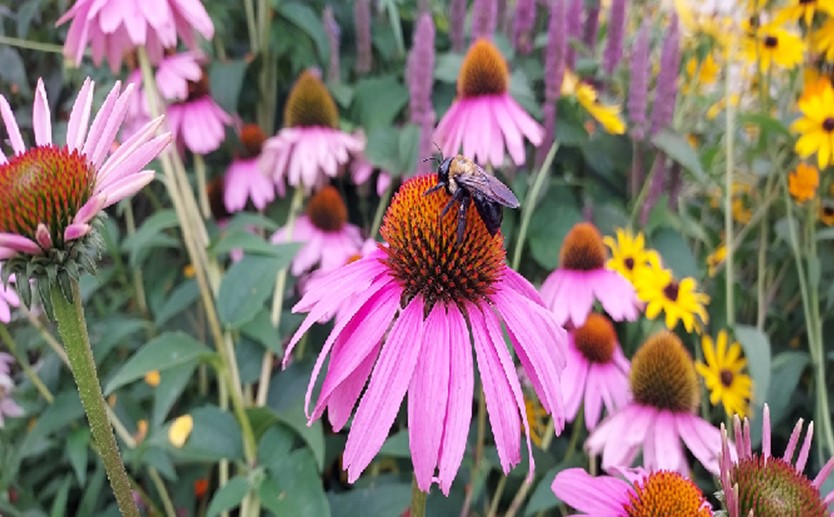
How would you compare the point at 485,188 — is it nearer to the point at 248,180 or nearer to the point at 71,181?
the point at 71,181

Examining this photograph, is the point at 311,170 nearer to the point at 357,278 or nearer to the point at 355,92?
the point at 355,92

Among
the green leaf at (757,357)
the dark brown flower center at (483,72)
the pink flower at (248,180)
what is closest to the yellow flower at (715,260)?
the green leaf at (757,357)

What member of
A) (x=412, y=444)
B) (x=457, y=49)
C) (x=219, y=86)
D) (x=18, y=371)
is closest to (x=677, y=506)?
(x=412, y=444)

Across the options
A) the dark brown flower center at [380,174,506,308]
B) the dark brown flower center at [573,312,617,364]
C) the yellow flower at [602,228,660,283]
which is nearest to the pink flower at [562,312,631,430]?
the dark brown flower center at [573,312,617,364]

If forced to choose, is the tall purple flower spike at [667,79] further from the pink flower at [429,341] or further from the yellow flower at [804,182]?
the pink flower at [429,341]

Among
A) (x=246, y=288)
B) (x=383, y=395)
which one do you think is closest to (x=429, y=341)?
(x=383, y=395)

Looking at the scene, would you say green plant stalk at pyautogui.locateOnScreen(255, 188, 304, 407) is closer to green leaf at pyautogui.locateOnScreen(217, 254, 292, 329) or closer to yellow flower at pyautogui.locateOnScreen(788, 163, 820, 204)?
green leaf at pyautogui.locateOnScreen(217, 254, 292, 329)
